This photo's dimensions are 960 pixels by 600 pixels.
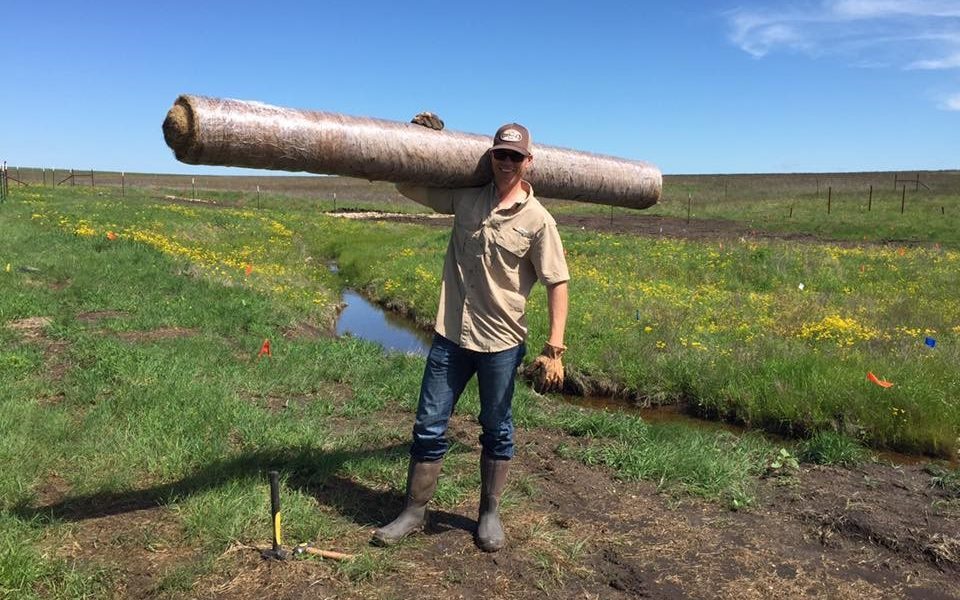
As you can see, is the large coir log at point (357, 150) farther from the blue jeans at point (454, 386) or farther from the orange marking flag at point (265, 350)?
the orange marking flag at point (265, 350)

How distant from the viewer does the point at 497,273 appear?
12.3 ft

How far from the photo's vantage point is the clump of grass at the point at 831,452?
5.50m

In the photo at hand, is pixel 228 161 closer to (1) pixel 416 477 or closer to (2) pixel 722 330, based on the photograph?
(1) pixel 416 477

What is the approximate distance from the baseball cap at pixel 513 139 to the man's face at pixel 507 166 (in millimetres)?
29

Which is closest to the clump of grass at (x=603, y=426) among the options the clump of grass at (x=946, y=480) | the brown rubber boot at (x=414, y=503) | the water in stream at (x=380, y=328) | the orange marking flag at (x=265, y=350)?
the clump of grass at (x=946, y=480)

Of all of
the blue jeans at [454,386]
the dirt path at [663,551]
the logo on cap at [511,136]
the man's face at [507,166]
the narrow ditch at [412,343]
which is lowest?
the narrow ditch at [412,343]

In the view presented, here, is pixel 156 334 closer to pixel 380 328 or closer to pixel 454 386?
pixel 380 328

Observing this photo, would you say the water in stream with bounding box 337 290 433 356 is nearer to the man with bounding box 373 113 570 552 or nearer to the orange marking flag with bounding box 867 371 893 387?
the orange marking flag with bounding box 867 371 893 387

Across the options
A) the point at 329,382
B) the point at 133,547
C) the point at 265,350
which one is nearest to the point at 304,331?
the point at 265,350

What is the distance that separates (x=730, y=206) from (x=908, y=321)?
35.6 m

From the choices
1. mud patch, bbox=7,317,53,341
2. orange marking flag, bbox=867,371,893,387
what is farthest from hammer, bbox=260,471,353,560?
orange marking flag, bbox=867,371,893,387

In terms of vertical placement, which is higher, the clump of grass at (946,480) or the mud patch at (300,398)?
the mud patch at (300,398)

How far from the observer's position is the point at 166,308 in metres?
9.39

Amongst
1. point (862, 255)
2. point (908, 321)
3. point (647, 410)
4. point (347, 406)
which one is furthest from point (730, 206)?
point (347, 406)
